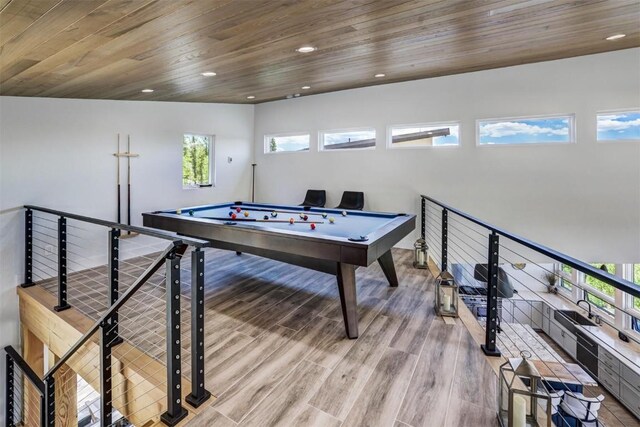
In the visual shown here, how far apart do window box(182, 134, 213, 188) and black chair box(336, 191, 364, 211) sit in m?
2.55

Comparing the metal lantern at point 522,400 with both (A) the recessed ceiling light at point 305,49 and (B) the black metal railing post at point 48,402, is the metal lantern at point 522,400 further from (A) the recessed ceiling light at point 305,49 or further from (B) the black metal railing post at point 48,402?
(B) the black metal railing post at point 48,402

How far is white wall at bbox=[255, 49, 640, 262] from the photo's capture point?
14.4ft

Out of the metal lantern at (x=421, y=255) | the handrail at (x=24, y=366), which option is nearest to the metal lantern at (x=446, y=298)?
the metal lantern at (x=421, y=255)

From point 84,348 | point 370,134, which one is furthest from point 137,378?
point 370,134

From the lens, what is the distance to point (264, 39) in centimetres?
279

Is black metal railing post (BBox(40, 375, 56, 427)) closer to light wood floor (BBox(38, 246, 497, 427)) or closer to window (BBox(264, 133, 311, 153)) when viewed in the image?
light wood floor (BBox(38, 246, 497, 427))

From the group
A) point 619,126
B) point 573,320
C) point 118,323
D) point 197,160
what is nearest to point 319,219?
point 118,323

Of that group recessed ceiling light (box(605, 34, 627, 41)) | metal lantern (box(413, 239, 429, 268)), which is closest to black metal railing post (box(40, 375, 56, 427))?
metal lantern (box(413, 239, 429, 268))

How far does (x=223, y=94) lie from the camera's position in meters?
5.21

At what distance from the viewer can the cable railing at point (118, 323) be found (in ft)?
5.75

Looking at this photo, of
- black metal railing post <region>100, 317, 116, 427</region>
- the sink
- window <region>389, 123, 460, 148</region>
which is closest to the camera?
black metal railing post <region>100, 317, 116, 427</region>

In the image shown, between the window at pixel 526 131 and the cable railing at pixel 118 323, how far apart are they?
→ 470 cm

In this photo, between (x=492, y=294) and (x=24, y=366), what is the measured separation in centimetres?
463

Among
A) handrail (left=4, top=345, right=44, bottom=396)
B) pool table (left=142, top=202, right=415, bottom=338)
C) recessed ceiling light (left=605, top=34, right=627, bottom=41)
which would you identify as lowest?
handrail (left=4, top=345, right=44, bottom=396)
